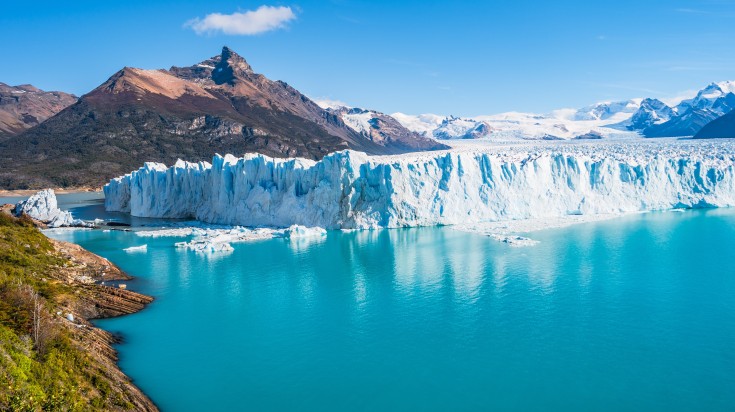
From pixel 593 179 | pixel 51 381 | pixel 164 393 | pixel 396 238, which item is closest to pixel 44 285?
pixel 164 393

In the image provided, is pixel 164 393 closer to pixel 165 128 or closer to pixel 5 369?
pixel 5 369

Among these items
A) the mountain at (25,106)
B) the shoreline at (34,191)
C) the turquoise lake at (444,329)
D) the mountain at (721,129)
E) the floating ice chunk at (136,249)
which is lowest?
the turquoise lake at (444,329)

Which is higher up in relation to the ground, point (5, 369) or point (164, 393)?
point (5, 369)

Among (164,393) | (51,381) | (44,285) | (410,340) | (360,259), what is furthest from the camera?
(360,259)

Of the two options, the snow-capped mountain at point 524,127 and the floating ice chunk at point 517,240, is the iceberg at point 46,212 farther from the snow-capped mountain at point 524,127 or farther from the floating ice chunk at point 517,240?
the snow-capped mountain at point 524,127

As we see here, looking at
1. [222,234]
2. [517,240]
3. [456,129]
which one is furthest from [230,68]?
[517,240]

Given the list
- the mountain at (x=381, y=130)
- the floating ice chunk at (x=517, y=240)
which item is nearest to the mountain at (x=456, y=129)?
the mountain at (x=381, y=130)

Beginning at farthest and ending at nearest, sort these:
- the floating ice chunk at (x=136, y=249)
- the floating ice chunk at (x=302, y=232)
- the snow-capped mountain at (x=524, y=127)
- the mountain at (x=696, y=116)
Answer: the snow-capped mountain at (x=524, y=127) < the mountain at (x=696, y=116) < the floating ice chunk at (x=302, y=232) < the floating ice chunk at (x=136, y=249)
